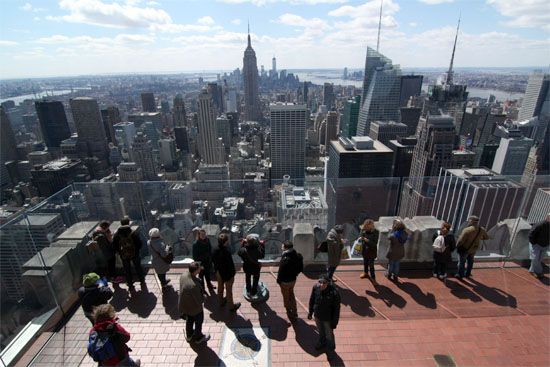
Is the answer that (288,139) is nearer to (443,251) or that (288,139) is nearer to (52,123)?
(443,251)

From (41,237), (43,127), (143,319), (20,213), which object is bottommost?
(43,127)

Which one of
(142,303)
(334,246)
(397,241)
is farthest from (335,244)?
(142,303)

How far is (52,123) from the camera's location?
106625 mm

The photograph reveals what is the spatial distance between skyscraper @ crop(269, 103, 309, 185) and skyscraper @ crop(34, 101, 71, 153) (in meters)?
81.6

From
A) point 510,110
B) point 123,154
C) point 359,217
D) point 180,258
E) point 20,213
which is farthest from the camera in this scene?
point 510,110

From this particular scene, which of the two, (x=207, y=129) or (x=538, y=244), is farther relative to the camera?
(x=207, y=129)

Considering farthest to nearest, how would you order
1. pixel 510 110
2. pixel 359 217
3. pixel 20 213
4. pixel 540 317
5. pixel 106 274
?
pixel 510 110, pixel 359 217, pixel 106 274, pixel 540 317, pixel 20 213

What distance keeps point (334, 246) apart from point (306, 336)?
181 centimetres

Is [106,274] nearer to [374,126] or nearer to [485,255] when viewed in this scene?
[485,255]

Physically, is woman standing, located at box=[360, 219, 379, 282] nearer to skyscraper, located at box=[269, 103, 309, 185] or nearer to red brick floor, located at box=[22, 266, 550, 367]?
red brick floor, located at box=[22, 266, 550, 367]

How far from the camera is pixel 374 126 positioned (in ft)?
326

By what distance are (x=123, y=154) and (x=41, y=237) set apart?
11430cm

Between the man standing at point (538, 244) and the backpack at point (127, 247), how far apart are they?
887 cm

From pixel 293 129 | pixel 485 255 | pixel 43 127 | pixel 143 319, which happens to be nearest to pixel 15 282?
pixel 143 319
